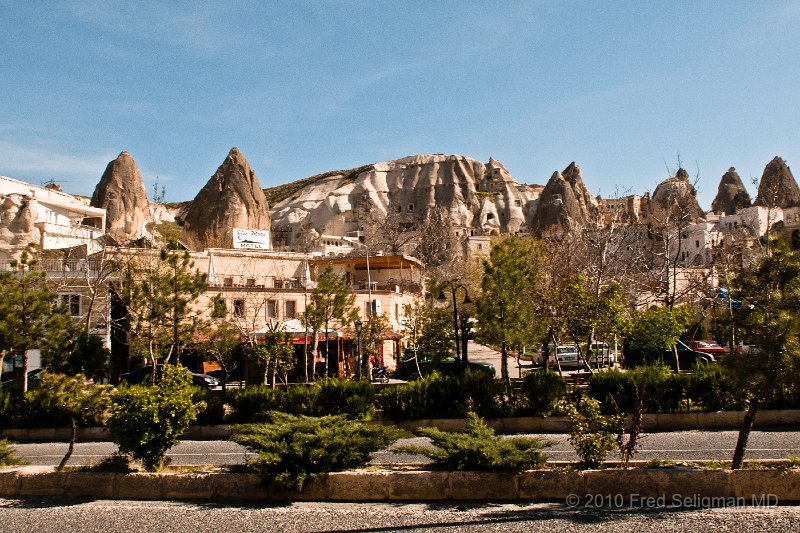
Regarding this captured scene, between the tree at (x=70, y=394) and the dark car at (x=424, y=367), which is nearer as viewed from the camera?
the tree at (x=70, y=394)

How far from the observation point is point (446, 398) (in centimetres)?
1733

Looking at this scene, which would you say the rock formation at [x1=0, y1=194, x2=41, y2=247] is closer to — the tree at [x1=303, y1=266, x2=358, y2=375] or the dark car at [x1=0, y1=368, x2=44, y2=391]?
the dark car at [x1=0, y1=368, x2=44, y2=391]

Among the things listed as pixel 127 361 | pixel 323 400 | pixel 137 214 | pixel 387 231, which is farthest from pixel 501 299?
pixel 137 214

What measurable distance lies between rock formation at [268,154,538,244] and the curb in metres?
119

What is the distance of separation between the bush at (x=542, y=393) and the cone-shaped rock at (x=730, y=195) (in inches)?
5223

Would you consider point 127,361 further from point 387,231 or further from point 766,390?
point 387,231

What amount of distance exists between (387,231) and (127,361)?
201 ft

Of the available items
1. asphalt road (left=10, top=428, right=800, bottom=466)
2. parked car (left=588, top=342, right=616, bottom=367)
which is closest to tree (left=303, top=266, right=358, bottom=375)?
asphalt road (left=10, top=428, right=800, bottom=466)

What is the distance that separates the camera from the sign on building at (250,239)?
48.7 meters

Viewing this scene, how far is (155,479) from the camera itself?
1009cm

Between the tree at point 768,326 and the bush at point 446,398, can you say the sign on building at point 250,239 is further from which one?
the tree at point 768,326

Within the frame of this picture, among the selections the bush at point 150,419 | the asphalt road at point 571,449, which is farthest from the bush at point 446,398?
the bush at point 150,419

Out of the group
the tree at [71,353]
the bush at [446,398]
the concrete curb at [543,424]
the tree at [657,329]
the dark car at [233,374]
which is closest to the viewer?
the concrete curb at [543,424]

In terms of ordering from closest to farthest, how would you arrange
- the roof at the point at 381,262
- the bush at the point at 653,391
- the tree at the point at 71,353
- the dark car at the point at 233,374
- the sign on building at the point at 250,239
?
the bush at the point at 653,391 < the tree at the point at 71,353 < the dark car at the point at 233,374 < the roof at the point at 381,262 < the sign on building at the point at 250,239
